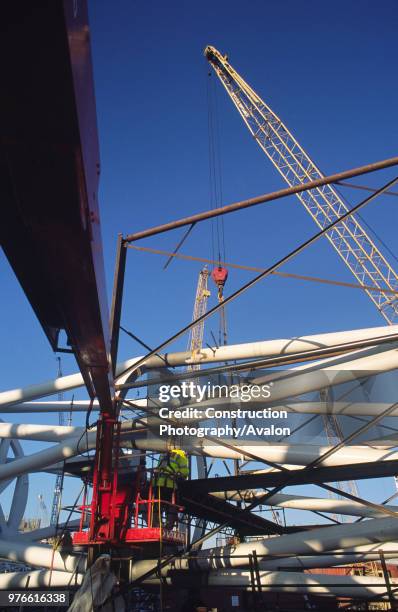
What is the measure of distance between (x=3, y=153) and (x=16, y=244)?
2.01 meters

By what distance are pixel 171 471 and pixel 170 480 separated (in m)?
0.36

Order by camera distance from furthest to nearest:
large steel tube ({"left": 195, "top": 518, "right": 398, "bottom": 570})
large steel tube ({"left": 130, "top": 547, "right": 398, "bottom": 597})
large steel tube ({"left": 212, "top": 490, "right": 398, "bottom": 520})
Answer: large steel tube ({"left": 212, "top": 490, "right": 398, "bottom": 520}), large steel tube ({"left": 130, "top": 547, "right": 398, "bottom": 597}), large steel tube ({"left": 195, "top": 518, "right": 398, "bottom": 570})

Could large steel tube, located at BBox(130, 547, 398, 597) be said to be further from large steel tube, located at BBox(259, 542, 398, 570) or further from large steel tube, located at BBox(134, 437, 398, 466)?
large steel tube, located at BBox(134, 437, 398, 466)

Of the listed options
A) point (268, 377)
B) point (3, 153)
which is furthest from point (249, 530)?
point (3, 153)

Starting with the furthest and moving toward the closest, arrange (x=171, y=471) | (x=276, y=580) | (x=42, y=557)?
1. (x=42, y=557)
2. (x=276, y=580)
3. (x=171, y=471)

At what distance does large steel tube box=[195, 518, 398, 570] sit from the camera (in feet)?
40.1

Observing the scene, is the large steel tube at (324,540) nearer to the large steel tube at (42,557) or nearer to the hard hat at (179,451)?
the hard hat at (179,451)

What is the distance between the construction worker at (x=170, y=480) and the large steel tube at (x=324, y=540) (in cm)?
149

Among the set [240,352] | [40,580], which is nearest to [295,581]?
[240,352]

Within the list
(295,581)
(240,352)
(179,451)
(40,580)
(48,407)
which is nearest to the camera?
(179,451)

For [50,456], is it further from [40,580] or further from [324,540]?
[324,540]

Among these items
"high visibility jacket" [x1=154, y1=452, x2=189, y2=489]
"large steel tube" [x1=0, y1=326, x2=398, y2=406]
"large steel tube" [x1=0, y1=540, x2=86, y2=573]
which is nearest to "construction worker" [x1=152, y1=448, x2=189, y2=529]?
"high visibility jacket" [x1=154, y1=452, x2=189, y2=489]

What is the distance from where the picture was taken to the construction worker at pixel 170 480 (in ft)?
42.1

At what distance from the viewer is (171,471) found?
506 inches
